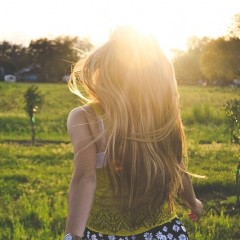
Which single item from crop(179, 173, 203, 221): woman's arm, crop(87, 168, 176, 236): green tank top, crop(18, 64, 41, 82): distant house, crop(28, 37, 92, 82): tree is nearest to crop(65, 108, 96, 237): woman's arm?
crop(87, 168, 176, 236): green tank top

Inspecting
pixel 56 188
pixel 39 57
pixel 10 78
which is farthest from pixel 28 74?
pixel 56 188

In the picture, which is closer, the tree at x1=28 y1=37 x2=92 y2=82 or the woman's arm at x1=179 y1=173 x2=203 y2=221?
the woman's arm at x1=179 y1=173 x2=203 y2=221

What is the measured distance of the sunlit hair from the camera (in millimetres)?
2555

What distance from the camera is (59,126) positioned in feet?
73.2

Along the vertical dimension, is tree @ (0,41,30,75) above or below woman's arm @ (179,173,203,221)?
above

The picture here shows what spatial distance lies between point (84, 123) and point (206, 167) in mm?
8342

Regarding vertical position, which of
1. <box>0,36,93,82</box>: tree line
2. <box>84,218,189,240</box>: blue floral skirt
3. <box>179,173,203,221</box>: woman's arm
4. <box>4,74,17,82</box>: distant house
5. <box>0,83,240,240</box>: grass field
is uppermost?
<box>0,36,93,82</box>: tree line

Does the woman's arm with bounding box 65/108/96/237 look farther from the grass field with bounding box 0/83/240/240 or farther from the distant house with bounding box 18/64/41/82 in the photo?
the distant house with bounding box 18/64/41/82

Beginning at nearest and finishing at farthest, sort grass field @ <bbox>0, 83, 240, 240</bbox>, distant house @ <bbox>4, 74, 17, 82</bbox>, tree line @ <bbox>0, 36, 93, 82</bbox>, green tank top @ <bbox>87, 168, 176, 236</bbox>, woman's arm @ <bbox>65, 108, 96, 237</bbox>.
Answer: woman's arm @ <bbox>65, 108, 96, 237</bbox>, green tank top @ <bbox>87, 168, 176, 236</bbox>, grass field @ <bbox>0, 83, 240, 240</bbox>, tree line @ <bbox>0, 36, 93, 82</bbox>, distant house @ <bbox>4, 74, 17, 82</bbox>

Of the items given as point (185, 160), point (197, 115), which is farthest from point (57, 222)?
point (197, 115)

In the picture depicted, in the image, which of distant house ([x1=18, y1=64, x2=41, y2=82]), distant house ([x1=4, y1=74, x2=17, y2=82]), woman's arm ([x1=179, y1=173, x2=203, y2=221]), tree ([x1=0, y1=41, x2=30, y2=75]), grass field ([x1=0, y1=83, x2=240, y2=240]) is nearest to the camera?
woman's arm ([x1=179, y1=173, x2=203, y2=221])

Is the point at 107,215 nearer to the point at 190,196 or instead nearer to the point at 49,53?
the point at 190,196

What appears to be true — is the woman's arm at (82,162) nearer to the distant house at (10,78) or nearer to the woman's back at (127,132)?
the woman's back at (127,132)

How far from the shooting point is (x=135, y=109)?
2588 millimetres
